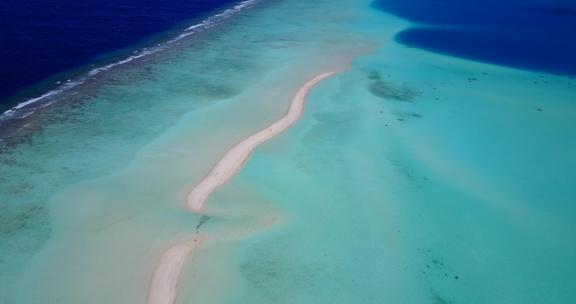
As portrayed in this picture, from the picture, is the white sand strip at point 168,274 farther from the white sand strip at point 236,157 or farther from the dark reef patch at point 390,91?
the dark reef patch at point 390,91

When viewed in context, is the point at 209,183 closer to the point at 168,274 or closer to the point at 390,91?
the point at 168,274

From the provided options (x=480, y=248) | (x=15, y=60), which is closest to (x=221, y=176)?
(x=480, y=248)

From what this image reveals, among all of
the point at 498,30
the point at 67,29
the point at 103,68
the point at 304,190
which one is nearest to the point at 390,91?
the point at 304,190

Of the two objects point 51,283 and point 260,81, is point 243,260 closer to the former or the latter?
point 51,283

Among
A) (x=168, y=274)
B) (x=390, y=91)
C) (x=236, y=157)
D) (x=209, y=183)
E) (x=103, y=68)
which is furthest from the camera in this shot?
(x=103, y=68)

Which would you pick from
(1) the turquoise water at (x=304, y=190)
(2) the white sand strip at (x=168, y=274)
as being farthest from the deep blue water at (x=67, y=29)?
(2) the white sand strip at (x=168, y=274)

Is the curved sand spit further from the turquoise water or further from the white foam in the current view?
the white foam
